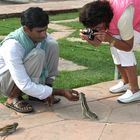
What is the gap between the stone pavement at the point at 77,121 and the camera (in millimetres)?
3783

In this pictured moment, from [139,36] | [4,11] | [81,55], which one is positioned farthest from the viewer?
[4,11]

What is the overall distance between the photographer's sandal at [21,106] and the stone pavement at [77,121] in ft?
0.14

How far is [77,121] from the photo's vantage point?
4066mm

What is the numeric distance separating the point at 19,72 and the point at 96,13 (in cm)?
82

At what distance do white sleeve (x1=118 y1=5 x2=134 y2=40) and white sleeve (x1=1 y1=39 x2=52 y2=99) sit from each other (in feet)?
2.78

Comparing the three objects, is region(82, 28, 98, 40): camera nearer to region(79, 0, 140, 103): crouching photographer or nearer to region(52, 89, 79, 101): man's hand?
region(79, 0, 140, 103): crouching photographer

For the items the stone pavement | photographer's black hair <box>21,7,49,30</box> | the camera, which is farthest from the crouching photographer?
photographer's black hair <box>21,7,49,30</box>

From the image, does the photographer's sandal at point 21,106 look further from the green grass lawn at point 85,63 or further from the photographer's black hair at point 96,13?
the photographer's black hair at point 96,13

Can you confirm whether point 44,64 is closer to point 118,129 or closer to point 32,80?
point 32,80

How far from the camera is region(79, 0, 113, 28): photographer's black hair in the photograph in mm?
4133

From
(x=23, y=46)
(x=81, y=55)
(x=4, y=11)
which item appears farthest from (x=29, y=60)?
(x=4, y=11)

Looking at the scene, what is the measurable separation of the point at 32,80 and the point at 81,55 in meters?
2.34

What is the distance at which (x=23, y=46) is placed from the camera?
4.16 metres

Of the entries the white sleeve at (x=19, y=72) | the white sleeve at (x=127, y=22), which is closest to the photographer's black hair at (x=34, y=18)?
the white sleeve at (x=19, y=72)
